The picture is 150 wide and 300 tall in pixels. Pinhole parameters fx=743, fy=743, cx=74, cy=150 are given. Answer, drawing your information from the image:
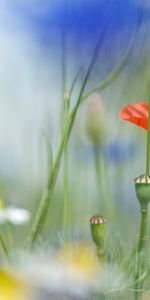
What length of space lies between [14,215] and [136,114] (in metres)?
0.38

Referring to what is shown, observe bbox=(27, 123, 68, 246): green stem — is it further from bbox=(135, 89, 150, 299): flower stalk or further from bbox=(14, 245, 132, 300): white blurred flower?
bbox=(135, 89, 150, 299): flower stalk

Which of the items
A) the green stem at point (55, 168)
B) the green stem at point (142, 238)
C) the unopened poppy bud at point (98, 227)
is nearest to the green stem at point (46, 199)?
the green stem at point (55, 168)

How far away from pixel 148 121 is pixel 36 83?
279 millimetres

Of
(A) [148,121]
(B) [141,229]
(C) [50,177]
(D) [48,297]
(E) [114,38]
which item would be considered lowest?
(D) [48,297]

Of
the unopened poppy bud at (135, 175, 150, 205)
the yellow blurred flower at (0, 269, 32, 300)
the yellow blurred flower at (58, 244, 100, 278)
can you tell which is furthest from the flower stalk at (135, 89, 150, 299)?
the yellow blurred flower at (0, 269, 32, 300)

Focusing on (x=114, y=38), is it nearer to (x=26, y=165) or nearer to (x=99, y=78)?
(x=99, y=78)

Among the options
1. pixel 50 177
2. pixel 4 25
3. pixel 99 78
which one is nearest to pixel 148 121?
pixel 99 78

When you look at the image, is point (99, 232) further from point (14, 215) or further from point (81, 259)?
point (14, 215)

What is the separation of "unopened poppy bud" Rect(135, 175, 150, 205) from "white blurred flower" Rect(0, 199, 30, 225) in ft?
0.87

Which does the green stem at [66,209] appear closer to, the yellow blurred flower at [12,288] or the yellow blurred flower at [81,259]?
the yellow blurred flower at [81,259]

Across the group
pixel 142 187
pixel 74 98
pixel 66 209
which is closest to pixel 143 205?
pixel 142 187

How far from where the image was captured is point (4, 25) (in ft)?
5.72

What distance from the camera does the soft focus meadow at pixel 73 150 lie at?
174 centimetres

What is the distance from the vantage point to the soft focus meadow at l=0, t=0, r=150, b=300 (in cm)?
174
